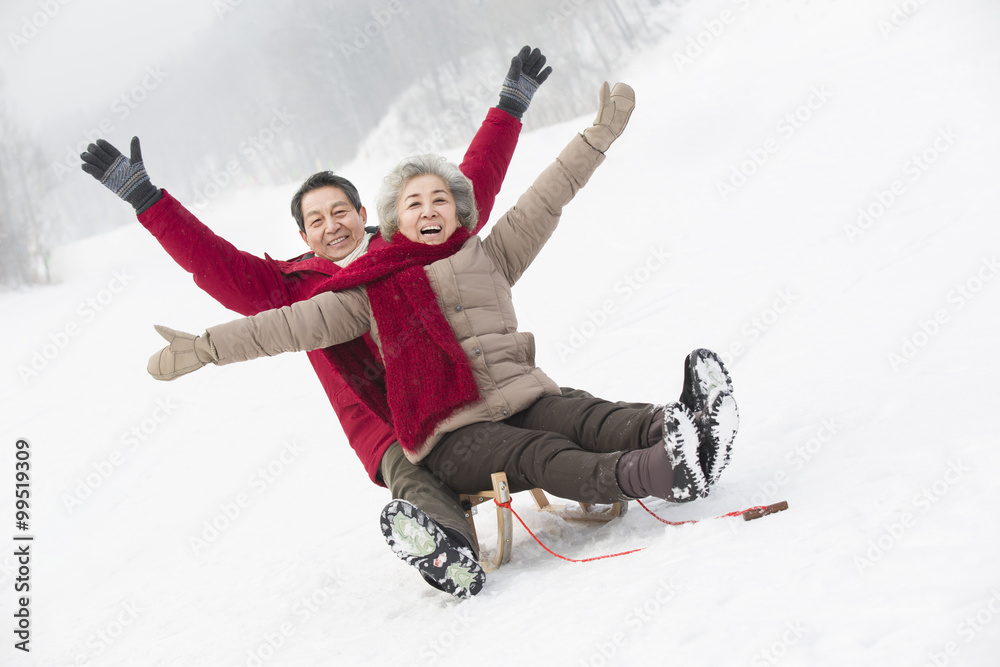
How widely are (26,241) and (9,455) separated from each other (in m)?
10.8

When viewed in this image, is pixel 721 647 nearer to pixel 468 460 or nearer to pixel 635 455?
pixel 635 455

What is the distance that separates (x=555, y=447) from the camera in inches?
73.3

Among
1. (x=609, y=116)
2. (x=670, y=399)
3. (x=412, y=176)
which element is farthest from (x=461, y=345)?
(x=670, y=399)

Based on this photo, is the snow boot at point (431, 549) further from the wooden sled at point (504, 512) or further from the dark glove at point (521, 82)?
the dark glove at point (521, 82)

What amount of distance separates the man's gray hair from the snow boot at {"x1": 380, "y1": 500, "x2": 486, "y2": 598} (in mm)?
919

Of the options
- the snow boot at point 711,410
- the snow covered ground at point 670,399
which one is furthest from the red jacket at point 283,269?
the snow boot at point 711,410

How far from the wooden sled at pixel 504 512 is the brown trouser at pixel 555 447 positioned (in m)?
0.04

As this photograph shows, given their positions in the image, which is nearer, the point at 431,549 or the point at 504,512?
the point at 431,549

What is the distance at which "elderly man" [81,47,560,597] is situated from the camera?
1799 mm

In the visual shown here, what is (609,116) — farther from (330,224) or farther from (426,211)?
(330,224)

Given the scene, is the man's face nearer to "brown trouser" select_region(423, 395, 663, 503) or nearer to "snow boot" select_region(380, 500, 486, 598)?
"brown trouser" select_region(423, 395, 663, 503)

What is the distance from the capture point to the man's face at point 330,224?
99.0 inches

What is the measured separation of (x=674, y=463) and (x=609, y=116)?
1.19 m

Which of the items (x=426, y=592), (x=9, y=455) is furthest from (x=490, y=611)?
(x=9, y=455)
